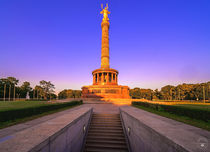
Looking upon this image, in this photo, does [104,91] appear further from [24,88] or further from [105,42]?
[24,88]

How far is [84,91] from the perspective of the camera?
38.1 meters

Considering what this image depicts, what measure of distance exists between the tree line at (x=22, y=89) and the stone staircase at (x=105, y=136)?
4995 cm

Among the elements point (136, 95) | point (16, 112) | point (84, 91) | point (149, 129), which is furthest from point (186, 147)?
point (136, 95)

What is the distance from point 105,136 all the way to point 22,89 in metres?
71.8

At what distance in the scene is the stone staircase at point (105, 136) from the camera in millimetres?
7249

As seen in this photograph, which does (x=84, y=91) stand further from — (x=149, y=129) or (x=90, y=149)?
(x=149, y=129)

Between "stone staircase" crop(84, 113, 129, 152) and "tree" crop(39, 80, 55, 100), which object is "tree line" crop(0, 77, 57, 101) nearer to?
"tree" crop(39, 80, 55, 100)

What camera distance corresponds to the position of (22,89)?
6306cm

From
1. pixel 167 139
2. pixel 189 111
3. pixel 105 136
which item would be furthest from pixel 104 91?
pixel 167 139

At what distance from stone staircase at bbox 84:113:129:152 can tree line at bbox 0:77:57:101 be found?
164 feet

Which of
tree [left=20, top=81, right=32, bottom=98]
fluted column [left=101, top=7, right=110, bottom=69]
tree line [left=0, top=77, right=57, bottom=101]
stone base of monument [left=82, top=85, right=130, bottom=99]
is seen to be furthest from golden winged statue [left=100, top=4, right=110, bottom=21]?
tree [left=20, top=81, right=32, bottom=98]

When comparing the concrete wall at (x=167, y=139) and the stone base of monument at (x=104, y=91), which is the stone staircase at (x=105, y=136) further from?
the stone base of monument at (x=104, y=91)

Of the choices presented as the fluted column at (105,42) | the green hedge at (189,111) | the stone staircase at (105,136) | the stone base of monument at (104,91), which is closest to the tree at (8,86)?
the stone base of monument at (104,91)

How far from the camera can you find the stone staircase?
A: 7.25m
